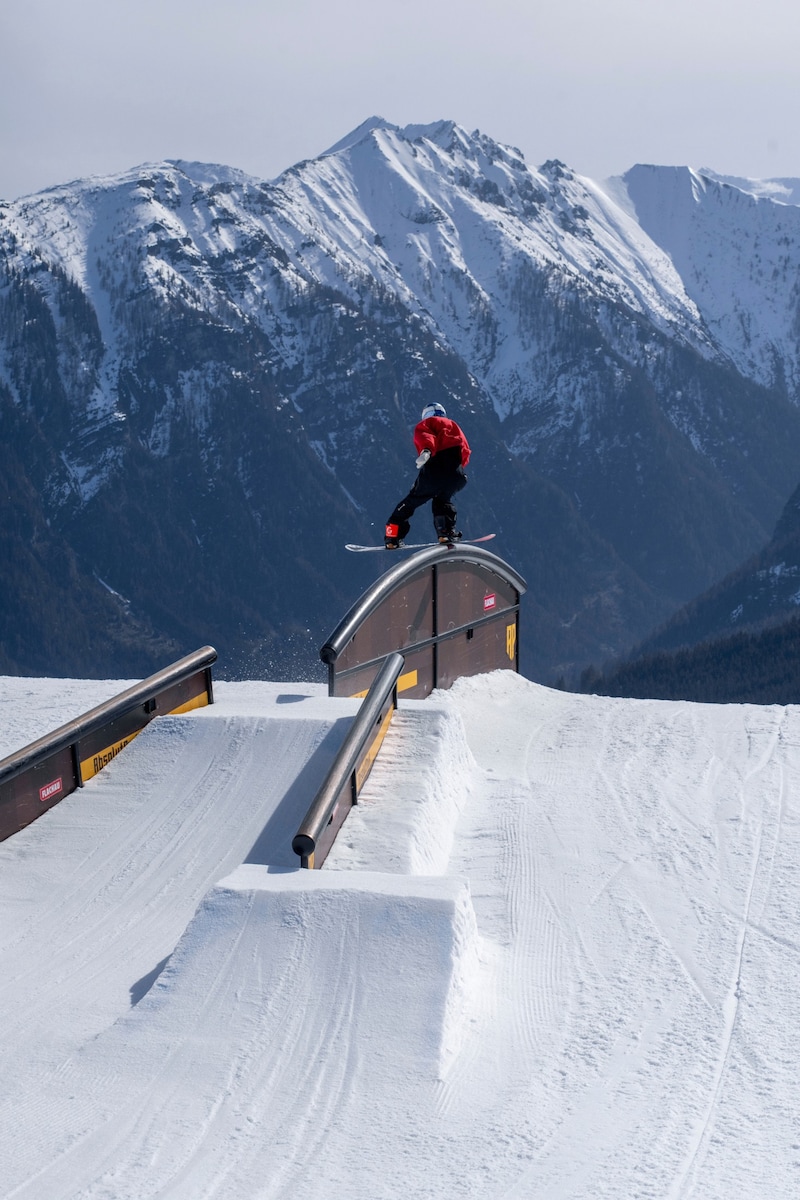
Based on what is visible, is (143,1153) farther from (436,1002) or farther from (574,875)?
(574,875)

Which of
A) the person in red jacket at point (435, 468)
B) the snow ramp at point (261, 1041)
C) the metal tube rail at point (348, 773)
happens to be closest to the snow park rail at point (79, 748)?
the metal tube rail at point (348, 773)

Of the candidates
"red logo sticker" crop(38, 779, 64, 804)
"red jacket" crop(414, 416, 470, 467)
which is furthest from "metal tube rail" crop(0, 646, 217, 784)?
"red jacket" crop(414, 416, 470, 467)

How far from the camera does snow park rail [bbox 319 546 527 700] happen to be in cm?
1000

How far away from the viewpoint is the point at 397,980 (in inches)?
181

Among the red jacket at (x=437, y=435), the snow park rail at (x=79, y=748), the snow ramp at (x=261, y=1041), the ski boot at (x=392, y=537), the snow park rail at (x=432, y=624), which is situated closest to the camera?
the snow ramp at (x=261, y=1041)

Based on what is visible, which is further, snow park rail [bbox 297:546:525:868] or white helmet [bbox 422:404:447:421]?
white helmet [bbox 422:404:447:421]

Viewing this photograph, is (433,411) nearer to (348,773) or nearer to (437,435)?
(437,435)

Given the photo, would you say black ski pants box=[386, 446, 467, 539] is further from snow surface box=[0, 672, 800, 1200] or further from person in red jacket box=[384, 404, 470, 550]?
snow surface box=[0, 672, 800, 1200]

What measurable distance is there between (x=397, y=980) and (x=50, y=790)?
10.9 ft

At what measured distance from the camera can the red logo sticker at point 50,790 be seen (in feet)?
22.9

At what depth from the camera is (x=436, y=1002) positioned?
14.8 feet

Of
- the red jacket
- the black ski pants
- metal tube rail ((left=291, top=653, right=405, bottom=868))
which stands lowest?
metal tube rail ((left=291, top=653, right=405, bottom=868))

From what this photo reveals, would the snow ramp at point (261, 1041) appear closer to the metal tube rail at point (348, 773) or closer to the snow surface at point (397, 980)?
the snow surface at point (397, 980)

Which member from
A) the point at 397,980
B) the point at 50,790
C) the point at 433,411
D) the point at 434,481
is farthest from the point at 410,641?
the point at 397,980
